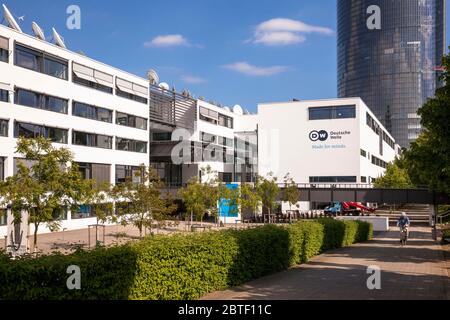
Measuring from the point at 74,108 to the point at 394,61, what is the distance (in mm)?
157145

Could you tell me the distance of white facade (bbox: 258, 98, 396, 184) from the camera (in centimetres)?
7019

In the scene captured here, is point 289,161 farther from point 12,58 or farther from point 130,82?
point 12,58

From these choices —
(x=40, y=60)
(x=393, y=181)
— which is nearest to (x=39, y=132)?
(x=40, y=60)

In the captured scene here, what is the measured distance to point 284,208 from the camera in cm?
6944

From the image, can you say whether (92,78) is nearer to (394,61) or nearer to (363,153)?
(363,153)

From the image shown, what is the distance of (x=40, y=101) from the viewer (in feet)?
131

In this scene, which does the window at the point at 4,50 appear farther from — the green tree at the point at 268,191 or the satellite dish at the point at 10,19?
the green tree at the point at 268,191

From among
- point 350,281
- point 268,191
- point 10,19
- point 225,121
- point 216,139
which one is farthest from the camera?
point 225,121

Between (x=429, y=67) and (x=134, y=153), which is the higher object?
(x=429, y=67)

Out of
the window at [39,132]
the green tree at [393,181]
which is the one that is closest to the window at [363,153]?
the green tree at [393,181]

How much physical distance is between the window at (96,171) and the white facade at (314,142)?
31153mm

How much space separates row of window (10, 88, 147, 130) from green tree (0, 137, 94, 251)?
1655cm
